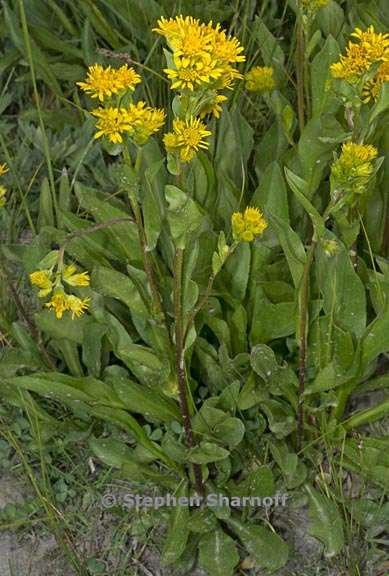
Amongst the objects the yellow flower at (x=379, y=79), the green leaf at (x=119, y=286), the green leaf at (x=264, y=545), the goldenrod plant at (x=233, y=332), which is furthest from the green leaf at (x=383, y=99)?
the green leaf at (x=264, y=545)

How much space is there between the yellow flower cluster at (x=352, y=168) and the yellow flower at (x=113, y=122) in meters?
0.36

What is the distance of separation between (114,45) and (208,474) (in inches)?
57.0

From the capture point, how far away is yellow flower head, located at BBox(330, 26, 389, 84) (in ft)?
5.43

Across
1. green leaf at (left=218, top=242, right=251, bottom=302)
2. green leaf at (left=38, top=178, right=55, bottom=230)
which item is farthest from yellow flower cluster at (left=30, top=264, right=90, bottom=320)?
green leaf at (left=38, top=178, right=55, bottom=230)

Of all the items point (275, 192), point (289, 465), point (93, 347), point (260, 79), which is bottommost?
point (289, 465)

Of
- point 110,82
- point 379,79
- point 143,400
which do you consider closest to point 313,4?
point 379,79

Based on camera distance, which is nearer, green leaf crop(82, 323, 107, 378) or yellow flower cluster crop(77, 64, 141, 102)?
yellow flower cluster crop(77, 64, 141, 102)

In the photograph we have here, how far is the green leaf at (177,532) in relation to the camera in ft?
6.11

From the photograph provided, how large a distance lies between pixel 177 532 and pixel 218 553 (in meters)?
0.10

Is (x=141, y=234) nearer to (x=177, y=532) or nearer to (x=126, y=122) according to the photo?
(x=126, y=122)

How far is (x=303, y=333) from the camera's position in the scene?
71.5 inches

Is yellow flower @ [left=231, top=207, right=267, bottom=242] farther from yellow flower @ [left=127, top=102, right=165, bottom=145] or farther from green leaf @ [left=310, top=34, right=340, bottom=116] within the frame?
green leaf @ [left=310, top=34, right=340, bottom=116]

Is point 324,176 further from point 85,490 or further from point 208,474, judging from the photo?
point 85,490

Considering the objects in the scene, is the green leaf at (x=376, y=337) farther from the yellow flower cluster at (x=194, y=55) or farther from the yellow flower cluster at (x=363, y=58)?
the yellow flower cluster at (x=194, y=55)
